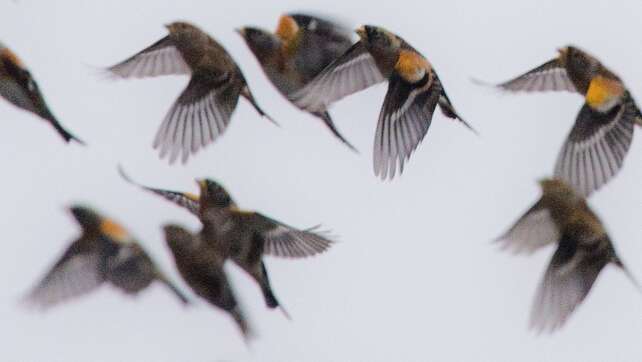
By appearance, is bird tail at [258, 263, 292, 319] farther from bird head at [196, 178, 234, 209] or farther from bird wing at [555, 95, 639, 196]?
bird wing at [555, 95, 639, 196]

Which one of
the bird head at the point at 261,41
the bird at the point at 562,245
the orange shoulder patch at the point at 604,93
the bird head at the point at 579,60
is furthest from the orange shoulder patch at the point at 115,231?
the bird head at the point at 579,60

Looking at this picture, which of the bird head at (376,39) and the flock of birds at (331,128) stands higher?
the bird head at (376,39)

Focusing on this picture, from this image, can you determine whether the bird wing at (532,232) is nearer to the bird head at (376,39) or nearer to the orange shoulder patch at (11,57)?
the bird head at (376,39)

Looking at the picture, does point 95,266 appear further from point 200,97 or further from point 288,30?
point 288,30

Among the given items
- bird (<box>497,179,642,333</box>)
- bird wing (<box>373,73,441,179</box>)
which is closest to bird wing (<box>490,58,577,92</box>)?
bird wing (<box>373,73,441,179</box>)

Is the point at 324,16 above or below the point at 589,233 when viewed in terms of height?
above

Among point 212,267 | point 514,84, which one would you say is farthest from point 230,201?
point 514,84

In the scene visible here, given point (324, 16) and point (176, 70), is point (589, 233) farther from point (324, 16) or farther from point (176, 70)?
point (176, 70)
